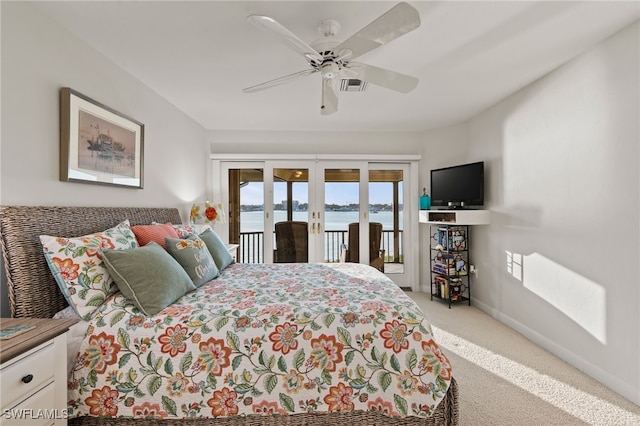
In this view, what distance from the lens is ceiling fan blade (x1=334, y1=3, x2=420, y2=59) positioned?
143 centimetres

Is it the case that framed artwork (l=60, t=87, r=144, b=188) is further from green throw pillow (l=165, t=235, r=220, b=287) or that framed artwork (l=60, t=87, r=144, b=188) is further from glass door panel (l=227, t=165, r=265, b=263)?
glass door panel (l=227, t=165, r=265, b=263)

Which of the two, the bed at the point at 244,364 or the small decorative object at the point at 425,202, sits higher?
the small decorative object at the point at 425,202

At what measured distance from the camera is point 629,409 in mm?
1901

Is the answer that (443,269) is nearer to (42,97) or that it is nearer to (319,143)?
(319,143)

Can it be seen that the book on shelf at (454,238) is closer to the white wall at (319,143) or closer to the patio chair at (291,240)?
the white wall at (319,143)

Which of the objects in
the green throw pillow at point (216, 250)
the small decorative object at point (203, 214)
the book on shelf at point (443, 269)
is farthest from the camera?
the book on shelf at point (443, 269)

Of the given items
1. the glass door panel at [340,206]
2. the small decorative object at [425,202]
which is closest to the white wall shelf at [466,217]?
the small decorative object at [425,202]

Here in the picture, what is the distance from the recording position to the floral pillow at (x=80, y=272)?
5.13ft

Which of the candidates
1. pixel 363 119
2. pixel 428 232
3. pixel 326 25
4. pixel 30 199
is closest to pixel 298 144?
pixel 363 119

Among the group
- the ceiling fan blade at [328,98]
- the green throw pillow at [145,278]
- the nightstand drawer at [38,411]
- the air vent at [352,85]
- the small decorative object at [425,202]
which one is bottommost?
the nightstand drawer at [38,411]

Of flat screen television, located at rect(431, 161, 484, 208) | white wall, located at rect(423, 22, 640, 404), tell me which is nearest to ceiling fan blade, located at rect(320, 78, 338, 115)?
white wall, located at rect(423, 22, 640, 404)

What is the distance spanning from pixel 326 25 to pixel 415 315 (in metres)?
1.83

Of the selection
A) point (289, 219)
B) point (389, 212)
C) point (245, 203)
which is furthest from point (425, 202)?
point (245, 203)

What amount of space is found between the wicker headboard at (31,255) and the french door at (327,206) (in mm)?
2754
